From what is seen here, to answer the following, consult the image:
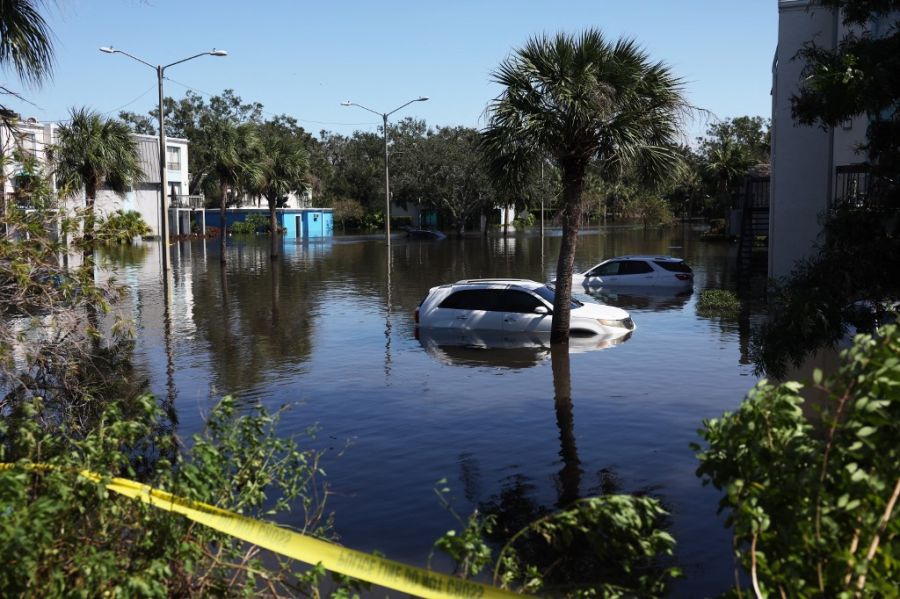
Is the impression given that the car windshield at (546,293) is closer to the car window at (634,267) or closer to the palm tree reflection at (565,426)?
the palm tree reflection at (565,426)

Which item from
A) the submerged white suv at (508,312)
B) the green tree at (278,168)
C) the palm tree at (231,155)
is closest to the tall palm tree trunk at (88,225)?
the submerged white suv at (508,312)

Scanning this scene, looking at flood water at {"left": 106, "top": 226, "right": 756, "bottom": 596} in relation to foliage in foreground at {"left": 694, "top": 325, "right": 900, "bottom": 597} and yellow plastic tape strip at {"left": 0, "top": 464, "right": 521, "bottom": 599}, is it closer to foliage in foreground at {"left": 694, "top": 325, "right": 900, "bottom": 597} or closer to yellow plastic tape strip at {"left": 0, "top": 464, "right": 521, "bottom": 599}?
yellow plastic tape strip at {"left": 0, "top": 464, "right": 521, "bottom": 599}

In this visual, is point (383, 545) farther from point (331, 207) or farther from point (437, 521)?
point (331, 207)

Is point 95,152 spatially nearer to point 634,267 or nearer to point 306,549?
point 634,267

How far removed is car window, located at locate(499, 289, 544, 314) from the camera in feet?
69.3

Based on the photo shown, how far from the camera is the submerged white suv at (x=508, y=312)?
21016 millimetres

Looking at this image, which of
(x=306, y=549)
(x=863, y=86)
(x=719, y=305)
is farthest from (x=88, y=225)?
(x=719, y=305)

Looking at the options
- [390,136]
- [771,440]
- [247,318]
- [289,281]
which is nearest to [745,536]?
[771,440]

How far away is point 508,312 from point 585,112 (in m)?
5.54

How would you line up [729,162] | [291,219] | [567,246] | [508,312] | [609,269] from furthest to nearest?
[291,219]
[729,162]
[609,269]
[508,312]
[567,246]

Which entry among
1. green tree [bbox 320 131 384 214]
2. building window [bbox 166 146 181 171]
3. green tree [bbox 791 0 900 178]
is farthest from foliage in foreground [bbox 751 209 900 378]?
green tree [bbox 320 131 384 214]

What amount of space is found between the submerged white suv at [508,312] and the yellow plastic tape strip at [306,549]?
1550 cm

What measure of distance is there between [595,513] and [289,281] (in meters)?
33.5

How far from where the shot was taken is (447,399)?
15219mm
